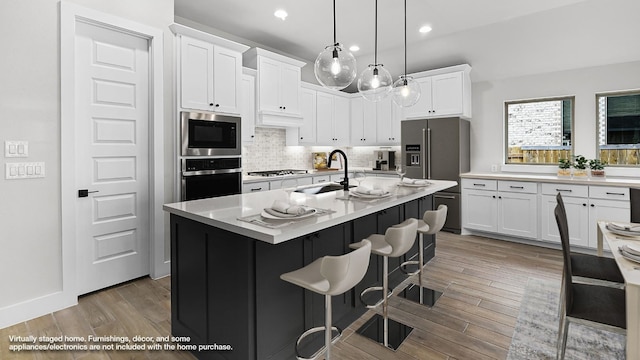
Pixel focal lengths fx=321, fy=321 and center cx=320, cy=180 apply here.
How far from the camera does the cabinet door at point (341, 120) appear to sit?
20.2 ft

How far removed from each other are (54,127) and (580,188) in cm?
568

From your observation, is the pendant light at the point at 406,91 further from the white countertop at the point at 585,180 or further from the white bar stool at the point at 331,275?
the white countertop at the point at 585,180

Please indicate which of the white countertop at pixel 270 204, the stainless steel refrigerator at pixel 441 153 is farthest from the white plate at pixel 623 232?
the stainless steel refrigerator at pixel 441 153

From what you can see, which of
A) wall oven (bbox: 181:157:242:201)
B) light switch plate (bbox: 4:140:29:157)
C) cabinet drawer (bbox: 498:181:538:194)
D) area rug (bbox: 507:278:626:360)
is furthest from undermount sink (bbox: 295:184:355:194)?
cabinet drawer (bbox: 498:181:538:194)

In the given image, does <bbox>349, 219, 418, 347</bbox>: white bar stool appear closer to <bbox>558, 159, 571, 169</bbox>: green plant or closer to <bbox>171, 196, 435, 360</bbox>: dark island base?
<bbox>171, 196, 435, 360</bbox>: dark island base

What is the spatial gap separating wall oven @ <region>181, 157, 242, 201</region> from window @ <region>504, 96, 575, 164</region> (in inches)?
170

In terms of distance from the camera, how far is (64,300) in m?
2.68

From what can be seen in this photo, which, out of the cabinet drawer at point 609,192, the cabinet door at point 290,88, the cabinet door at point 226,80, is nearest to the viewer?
the cabinet door at point 226,80

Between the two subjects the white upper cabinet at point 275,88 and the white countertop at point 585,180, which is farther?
the white upper cabinet at point 275,88

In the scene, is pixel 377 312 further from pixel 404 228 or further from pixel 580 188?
pixel 580 188

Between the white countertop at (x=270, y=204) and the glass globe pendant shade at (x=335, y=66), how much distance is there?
0.92 meters

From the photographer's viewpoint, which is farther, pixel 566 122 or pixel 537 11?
pixel 566 122

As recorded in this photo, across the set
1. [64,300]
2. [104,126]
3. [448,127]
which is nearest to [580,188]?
[448,127]

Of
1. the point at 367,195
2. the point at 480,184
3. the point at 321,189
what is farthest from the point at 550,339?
the point at 480,184
